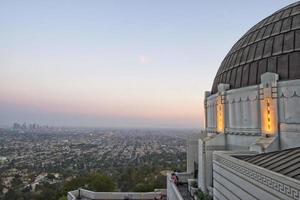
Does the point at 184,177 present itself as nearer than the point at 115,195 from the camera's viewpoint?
Yes

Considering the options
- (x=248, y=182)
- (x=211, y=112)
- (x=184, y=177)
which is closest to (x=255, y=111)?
(x=211, y=112)

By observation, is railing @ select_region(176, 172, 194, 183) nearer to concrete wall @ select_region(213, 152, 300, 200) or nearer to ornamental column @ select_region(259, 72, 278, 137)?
ornamental column @ select_region(259, 72, 278, 137)

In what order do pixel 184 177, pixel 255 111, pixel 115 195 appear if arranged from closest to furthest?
pixel 255 111, pixel 184 177, pixel 115 195

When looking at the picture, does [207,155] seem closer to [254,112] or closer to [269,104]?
[254,112]

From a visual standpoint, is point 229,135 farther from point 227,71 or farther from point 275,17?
point 275,17

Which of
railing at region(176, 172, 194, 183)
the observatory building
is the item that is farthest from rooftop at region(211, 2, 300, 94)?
railing at region(176, 172, 194, 183)

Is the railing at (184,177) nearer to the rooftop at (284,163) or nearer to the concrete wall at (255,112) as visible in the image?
the concrete wall at (255,112)

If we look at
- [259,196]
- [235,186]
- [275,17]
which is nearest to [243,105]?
[275,17]
